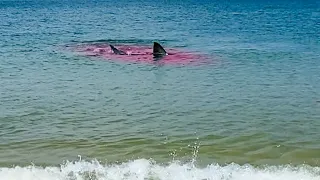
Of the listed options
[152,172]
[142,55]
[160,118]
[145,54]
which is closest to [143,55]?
[142,55]

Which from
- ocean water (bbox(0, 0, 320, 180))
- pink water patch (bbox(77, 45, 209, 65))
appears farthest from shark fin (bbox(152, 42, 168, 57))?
ocean water (bbox(0, 0, 320, 180))

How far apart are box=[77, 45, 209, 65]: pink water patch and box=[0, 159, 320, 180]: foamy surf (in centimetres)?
1621

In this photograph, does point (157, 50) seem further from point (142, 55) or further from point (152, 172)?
point (152, 172)

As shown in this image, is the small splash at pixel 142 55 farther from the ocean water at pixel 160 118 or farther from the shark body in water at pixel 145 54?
the ocean water at pixel 160 118

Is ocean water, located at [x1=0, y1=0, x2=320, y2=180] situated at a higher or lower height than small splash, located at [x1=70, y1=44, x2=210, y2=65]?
lower

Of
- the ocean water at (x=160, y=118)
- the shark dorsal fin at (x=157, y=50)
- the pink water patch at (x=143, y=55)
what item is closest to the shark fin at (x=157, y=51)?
the shark dorsal fin at (x=157, y=50)

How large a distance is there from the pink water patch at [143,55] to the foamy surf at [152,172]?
16.2 meters

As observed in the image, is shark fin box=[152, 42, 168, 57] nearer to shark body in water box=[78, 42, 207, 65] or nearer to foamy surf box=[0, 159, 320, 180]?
shark body in water box=[78, 42, 207, 65]

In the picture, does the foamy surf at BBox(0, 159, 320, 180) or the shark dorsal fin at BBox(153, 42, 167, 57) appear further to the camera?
the shark dorsal fin at BBox(153, 42, 167, 57)

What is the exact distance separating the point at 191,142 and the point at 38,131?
471 cm

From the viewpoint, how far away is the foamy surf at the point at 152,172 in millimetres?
12828

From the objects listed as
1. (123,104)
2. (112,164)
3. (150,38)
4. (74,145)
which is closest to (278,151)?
(112,164)

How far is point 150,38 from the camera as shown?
44.8 metres

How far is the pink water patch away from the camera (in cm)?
3033
